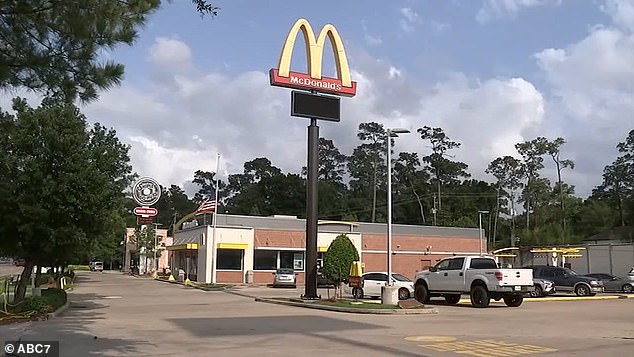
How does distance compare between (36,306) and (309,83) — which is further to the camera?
(309,83)

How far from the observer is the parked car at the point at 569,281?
124 ft

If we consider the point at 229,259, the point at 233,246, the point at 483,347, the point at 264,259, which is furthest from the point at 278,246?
the point at 483,347

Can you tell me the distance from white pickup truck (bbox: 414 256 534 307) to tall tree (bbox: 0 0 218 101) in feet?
68.9

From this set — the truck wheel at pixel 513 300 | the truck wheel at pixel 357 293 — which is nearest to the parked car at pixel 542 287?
the truck wheel at pixel 513 300

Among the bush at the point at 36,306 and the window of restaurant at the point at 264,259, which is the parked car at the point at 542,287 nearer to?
the bush at the point at 36,306

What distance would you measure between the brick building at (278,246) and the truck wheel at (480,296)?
27094 mm

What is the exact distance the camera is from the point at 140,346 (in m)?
13.8

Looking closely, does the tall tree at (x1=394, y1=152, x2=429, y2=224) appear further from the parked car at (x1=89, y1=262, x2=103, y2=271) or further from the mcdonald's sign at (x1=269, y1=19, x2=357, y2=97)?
the mcdonald's sign at (x1=269, y1=19, x2=357, y2=97)

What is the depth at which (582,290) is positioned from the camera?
38.0 m

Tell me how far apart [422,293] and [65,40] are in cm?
2357

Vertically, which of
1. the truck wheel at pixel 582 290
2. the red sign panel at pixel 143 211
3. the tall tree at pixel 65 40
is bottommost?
the truck wheel at pixel 582 290

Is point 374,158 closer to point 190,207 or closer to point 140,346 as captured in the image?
point 190,207

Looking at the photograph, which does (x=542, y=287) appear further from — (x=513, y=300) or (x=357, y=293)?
(x=357, y=293)

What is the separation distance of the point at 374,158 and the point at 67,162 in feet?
324
